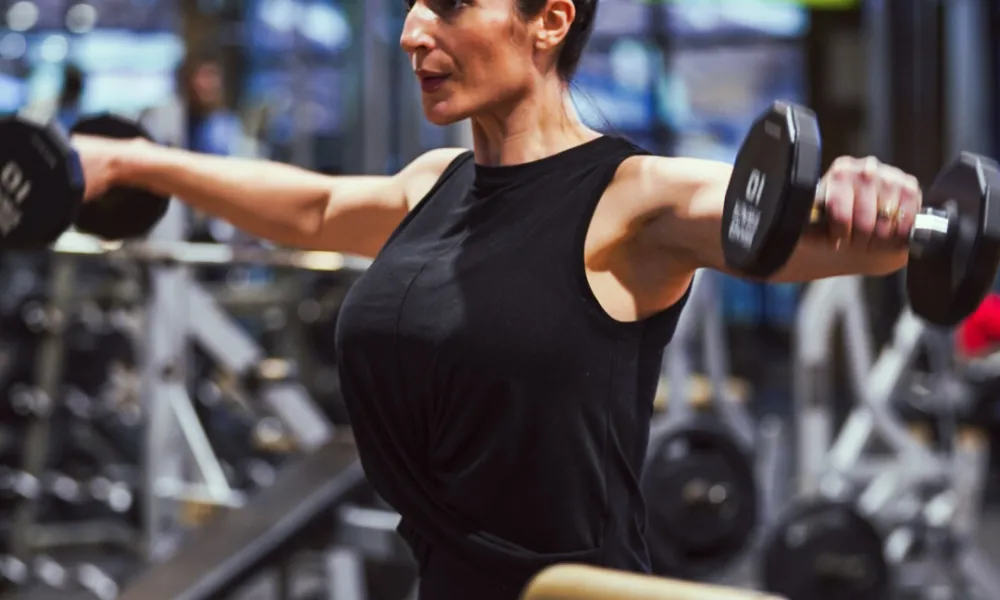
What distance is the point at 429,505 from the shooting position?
5.01 feet

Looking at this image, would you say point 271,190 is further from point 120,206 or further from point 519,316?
point 519,316

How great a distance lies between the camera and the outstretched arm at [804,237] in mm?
1207

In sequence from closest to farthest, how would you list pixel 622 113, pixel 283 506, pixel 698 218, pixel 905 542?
pixel 698 218 < pixel 283 506 < pixel 905 542 < pixel 622 113

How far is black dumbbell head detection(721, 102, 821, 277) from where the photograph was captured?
116cm

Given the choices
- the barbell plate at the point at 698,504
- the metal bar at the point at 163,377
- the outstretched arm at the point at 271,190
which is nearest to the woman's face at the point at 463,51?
the outstretched arm at the point at 271,190

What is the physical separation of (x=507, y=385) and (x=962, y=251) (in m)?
0.46

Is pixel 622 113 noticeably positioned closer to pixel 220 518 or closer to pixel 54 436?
pixel 54 436

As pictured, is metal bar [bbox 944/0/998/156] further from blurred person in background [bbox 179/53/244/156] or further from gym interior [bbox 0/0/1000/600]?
blurred person in background [bbox 179/53/244/156]

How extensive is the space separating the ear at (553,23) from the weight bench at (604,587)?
739 mm

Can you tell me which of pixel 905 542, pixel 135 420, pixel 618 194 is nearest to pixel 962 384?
pixel 905 542

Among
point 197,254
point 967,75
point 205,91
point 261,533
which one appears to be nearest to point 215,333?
point 197,254

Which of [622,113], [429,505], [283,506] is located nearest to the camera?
[429,505]

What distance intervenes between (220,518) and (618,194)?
2.47 m

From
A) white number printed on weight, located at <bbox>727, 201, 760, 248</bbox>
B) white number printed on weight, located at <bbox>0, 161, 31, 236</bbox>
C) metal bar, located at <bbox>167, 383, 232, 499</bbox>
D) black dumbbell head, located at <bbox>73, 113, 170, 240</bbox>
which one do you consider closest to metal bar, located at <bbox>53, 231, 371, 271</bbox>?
metal bar, located at <bbox>167, 383, 232, 499</bbox>
